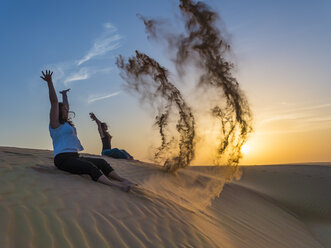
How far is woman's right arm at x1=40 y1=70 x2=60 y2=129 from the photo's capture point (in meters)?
4.49

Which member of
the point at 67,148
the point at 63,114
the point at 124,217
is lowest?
the point at 124,217

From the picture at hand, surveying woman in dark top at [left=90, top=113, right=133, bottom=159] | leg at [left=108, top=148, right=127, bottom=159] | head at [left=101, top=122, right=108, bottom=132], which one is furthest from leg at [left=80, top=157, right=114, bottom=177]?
leg at [left=108, top=148, right=127, bottom=159]

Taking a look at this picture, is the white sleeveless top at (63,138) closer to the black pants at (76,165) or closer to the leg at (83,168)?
the black pants at (76,165)

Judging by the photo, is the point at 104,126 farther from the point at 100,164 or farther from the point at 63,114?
the point at 63,114

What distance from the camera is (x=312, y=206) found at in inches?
430

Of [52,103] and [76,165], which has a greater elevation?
[52,103]

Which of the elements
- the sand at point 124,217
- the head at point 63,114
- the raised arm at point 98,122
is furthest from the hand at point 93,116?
the head at point 63,114

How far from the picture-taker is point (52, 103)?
15.0 ft

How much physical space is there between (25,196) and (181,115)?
4996mm

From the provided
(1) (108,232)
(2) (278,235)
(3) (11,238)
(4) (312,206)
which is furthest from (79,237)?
(4) (312,206)

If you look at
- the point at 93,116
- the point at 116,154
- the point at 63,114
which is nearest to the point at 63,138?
the point at 63,114

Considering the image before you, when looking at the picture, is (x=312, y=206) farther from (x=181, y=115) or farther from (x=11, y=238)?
(x=11, y=238)

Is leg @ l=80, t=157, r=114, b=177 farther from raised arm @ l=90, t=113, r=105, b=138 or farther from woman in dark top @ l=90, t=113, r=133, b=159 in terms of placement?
woman in dark top @ l=90, t=113, r=133, b=159

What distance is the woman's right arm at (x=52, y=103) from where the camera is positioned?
14.7 feet
